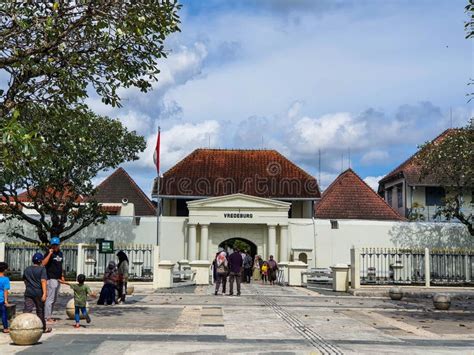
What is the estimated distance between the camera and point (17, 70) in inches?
535

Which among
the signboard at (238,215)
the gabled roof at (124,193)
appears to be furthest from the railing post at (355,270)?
the gabled roof at (124,193)

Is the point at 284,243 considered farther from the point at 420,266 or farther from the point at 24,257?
the point at 24,257

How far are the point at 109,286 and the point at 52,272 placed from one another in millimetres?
4741

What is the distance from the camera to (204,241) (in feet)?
127

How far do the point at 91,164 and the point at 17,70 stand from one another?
60.2 feet

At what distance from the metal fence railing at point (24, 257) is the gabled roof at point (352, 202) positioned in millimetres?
20657

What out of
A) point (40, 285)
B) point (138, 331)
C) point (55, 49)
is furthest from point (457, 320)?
point (55, 49)

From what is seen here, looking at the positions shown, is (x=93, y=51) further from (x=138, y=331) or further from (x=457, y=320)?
(x=457, y=320)

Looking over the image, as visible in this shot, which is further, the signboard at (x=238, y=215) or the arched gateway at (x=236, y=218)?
the signboard at (x=238, y=215)

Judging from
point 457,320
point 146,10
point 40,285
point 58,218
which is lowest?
point 457,320

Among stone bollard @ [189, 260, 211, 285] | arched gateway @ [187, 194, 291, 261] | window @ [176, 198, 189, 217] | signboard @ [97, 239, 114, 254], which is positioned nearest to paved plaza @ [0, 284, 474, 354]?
signboard @ [97, 239, 114, 254]

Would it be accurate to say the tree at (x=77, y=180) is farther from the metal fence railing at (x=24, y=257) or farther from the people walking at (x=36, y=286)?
the people walking at (x=36, y=286)

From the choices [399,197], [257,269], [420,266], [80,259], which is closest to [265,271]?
[257,269]

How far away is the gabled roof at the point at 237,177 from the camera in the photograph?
41.6 meters
